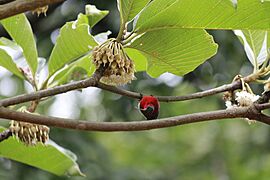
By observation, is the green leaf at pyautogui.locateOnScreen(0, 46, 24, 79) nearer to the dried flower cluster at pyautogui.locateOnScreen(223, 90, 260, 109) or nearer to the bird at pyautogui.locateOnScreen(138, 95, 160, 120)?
the bird at pyautogui.locateOnScreen(138, 95, 160, 120)

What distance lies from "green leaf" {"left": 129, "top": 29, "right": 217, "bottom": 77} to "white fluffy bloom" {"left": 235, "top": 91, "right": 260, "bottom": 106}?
0.08 m

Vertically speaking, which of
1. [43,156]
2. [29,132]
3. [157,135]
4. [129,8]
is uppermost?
[129,8]

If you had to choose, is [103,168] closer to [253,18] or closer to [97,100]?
[97,100]

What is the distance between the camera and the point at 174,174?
5840mm

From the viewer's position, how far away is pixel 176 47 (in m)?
0.95

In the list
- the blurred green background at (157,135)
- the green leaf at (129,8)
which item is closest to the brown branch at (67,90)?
the green leaf at (129,8)

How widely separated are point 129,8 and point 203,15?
11 cm

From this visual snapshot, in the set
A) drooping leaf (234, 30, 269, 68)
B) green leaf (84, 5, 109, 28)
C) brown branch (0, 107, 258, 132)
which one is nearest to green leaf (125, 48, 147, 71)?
green leaf (84, 5, 109, 28)

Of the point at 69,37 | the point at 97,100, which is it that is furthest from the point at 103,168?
the point at 69,37

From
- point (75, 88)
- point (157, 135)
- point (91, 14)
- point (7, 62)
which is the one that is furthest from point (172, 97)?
point (157, 135)

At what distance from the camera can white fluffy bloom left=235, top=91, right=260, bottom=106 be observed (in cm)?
93

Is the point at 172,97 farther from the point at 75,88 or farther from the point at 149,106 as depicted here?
the point at 75,88

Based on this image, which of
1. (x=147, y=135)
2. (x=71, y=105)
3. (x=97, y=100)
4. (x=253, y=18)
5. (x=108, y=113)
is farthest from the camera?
(x=147, y=135)

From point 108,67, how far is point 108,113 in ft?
13.1
